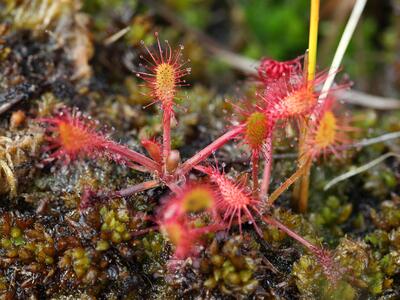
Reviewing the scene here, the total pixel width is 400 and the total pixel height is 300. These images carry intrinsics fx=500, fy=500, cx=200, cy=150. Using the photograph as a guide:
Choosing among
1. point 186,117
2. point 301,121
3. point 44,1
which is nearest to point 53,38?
point 44,1

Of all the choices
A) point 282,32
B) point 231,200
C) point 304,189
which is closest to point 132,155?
point 231,200

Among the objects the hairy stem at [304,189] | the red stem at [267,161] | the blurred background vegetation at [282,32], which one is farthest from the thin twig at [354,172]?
the blurred background vegetation at [282,32]

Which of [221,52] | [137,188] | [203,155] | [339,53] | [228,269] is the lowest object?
[228,269]

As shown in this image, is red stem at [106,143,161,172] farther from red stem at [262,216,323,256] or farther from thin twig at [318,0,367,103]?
thin twig at [318,0,367,103]

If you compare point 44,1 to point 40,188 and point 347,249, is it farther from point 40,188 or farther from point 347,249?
point 347,249

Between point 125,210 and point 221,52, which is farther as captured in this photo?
point 221,52

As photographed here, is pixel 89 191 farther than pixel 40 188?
No

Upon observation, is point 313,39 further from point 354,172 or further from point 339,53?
point 354,172

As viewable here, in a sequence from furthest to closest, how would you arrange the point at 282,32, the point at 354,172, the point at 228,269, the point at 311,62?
the point at 282,32
the point at 354,172
the point at 311,62
the point at 228,269

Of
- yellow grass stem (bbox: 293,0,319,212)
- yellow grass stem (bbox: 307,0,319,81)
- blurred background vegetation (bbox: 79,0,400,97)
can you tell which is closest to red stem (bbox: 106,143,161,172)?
yellow grass stem (bbox: 293,0,319,212)
